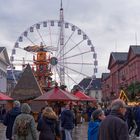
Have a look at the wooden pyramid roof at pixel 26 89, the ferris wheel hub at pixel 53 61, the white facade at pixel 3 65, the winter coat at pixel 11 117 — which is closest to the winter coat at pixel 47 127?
the winter coat at pixel 11 117

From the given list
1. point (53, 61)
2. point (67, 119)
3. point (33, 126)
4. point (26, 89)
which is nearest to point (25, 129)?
point (33, 126)

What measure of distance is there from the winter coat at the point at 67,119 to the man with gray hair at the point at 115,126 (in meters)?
8.23

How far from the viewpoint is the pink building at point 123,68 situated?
291 feet

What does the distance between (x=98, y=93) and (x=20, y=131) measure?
15421 cm

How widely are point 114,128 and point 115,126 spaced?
47 millimetres

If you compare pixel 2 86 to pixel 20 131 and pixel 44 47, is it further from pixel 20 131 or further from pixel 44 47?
pixel 20 131

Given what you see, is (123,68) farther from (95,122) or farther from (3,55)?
(95,122)

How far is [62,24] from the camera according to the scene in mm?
54938

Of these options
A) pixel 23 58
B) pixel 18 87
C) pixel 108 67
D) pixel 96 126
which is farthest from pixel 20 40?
pixel 108 67

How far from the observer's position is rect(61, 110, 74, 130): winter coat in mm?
15461

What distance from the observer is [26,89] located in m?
28.6

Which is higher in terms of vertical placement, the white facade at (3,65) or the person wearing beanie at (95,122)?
the white facade at (3,65)

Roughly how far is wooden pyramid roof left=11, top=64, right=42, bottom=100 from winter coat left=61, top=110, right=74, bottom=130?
1199cm

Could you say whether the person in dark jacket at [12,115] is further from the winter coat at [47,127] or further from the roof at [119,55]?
the roof at [119,55]
